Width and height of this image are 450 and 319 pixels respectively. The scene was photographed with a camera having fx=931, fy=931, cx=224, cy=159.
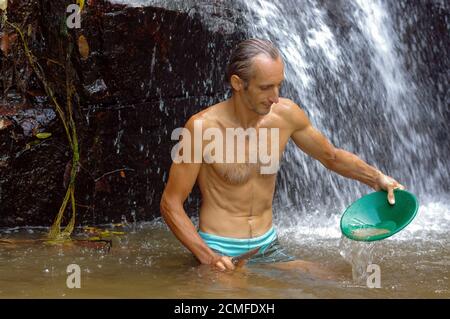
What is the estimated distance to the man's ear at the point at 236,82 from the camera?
5066 millimetres

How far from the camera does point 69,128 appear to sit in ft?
22.9

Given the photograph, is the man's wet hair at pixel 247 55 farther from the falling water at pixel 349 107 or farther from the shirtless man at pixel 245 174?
the falling water at pixel 349 107

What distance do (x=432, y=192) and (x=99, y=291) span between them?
190 inches

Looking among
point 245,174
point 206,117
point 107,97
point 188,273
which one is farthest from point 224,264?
point 107,97

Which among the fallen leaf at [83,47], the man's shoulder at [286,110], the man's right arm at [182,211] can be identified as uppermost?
the fallen leaf at [83,47]

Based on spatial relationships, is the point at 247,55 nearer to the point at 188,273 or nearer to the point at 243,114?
the point at 243,114

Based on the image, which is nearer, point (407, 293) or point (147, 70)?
point (407, 293)

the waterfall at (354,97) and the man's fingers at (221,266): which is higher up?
the waterfall at (354,97)

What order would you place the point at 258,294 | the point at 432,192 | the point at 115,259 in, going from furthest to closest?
1. the point at 432,192
2. the point at 115,259
3. the point at 258,294

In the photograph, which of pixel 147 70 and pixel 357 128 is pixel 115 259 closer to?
pixel 147 70

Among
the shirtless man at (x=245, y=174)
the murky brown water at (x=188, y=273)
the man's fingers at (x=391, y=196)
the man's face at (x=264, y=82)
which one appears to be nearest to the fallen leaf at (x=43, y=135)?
the murky brown water at (x=188, y=273)

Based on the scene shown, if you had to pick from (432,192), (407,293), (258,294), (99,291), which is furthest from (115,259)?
(432,192)

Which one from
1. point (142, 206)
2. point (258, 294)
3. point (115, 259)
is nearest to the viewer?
point (258, 294)

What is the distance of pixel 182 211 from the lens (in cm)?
510
